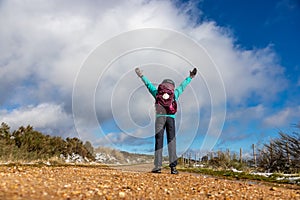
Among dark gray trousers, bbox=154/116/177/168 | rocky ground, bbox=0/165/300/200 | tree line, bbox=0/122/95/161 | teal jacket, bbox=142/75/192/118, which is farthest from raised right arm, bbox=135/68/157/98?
tree line, bbox=0/122/95/161

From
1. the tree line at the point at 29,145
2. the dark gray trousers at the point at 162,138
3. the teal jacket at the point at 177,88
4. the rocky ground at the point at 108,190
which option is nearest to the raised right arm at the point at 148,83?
the teal jacket at the point at 177,88

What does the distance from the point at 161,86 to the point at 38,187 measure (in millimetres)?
5320

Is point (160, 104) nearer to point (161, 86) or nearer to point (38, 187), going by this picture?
point (161, 86)

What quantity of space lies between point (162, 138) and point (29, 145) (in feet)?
47.6

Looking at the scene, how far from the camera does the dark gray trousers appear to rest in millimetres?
9312

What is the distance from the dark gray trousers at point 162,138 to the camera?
9.31 metres

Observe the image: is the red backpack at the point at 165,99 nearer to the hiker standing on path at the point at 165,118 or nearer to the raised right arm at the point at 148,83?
the hiker standing on path at the point at 165,118

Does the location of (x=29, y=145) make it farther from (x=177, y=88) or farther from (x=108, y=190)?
(x=108, y=190)

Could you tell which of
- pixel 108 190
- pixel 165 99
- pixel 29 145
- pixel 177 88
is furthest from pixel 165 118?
pixel 29 145

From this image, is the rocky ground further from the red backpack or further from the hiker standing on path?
the red backpack

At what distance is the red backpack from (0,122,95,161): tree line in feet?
36.4

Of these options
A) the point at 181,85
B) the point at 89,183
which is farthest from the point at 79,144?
the point at 89,183

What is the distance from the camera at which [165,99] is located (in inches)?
367

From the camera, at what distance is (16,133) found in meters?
21.1
